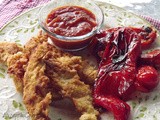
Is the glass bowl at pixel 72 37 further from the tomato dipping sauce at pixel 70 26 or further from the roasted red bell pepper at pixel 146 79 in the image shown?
the roasted red bell pepper at pixel 146 79

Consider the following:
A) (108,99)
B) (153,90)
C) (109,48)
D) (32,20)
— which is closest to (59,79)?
(108,99)

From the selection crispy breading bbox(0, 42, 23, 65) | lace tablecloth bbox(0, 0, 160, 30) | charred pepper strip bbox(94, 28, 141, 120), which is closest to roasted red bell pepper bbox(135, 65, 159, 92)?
charred pepper strip bbox(94, 28, 141, 120)

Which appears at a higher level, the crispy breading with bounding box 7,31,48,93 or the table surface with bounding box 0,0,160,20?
the crispy breading with bounding box 7,31,48,93

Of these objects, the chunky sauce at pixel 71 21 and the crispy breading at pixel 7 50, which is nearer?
the crispy breading at pixel 7 50

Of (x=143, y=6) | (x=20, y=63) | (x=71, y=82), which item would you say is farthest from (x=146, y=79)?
(x=143, y=6)

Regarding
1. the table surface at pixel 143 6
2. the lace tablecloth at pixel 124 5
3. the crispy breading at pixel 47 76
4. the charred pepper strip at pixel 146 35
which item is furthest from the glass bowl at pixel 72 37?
the table surface at pixel 143 6

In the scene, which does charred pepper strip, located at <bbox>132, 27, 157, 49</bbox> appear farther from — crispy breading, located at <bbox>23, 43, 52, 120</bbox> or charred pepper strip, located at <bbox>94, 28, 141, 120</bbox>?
crispy breading, located at <bbox>23, 43, 52, 120</bbox>

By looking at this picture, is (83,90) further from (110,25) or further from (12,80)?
(110,25)
